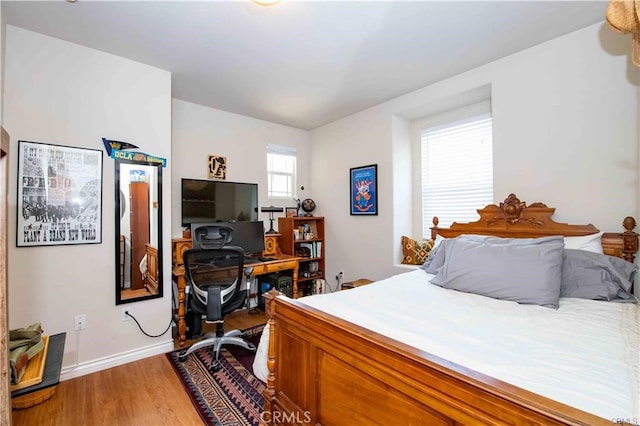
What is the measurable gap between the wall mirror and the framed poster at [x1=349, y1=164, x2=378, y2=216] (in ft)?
7.44

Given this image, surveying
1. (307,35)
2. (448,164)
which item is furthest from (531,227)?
(307,35)

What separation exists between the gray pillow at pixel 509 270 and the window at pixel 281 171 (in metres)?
2.73

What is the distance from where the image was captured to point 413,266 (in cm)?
325

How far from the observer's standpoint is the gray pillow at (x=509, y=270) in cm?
166

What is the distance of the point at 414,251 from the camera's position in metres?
3.34

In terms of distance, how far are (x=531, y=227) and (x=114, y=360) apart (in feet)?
11.7

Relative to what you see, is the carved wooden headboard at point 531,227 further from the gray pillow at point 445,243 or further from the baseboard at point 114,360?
the baseboard at point 114,360

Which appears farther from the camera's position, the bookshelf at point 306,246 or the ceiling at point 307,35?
the bookshelf at point 306,246

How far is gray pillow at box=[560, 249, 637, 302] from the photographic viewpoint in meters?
1.71

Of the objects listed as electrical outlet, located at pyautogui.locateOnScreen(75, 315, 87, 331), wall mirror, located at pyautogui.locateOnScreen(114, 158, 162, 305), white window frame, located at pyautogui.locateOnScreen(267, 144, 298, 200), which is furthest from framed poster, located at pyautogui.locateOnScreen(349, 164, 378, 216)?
electrical outlet, located at pyautogui.locateOnScreen(75, 315, 87, 331)

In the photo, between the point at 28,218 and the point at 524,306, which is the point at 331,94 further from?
the point at 28,218

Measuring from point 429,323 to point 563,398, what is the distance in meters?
0.59

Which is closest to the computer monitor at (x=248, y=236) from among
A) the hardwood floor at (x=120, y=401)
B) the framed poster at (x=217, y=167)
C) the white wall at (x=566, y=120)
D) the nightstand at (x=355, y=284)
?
the framed poster at (x=217, y=167)

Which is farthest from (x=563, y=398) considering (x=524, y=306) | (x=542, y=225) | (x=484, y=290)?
(x=542, y=225)
